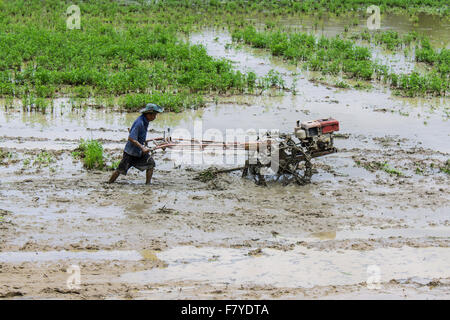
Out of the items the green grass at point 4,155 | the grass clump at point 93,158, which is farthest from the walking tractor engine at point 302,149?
the green grass at point 4,155

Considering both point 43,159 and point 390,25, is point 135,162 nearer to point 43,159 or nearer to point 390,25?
point 43,159

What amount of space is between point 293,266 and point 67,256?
7.24 ft

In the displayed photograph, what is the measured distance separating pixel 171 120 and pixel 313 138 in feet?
11.8

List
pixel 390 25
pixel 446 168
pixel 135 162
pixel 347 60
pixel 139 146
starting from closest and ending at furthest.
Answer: pixel 139 146
pixel 135 162
pixel 446 168
pixel 347 60
pixel 390 25

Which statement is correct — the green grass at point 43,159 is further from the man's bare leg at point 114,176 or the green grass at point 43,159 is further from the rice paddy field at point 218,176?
the man's bare leg at point 114,176

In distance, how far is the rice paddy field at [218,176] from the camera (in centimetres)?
584

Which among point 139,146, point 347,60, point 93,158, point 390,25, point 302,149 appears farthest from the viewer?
point 390,25

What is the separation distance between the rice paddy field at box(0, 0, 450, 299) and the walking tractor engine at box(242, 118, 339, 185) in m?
0.22

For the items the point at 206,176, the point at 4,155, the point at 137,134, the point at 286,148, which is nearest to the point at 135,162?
the point at 137,134

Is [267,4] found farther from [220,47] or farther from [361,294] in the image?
[361,294]

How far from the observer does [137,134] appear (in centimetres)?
779

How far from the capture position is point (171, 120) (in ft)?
36.5

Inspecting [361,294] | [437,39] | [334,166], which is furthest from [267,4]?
[361,294]
